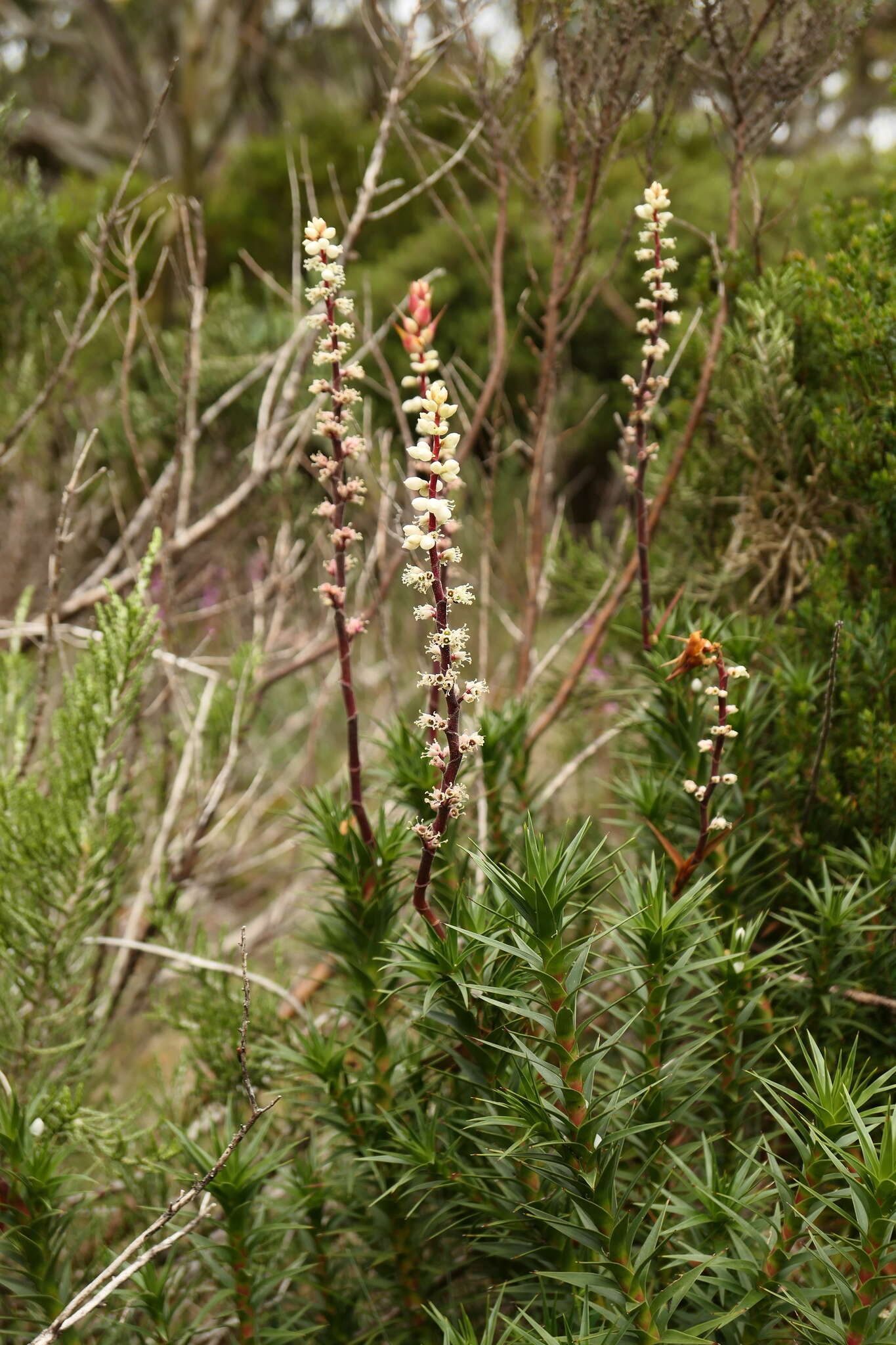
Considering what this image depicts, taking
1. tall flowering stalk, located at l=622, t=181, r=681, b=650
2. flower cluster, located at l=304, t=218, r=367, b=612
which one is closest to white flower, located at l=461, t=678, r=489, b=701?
flower cluster, located at l=304, t=218, r=367, b=612

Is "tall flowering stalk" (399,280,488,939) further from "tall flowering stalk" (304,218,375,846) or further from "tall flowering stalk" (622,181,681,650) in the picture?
"tall flowering stalk" (622,181,681,650)

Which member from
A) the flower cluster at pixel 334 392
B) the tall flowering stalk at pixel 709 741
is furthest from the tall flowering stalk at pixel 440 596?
the tall flowering stalk at pixel 709 741

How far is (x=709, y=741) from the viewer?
4.78 feet

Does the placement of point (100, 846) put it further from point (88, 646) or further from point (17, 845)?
point (88, 646)

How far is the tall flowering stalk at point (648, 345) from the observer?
5.24 feet

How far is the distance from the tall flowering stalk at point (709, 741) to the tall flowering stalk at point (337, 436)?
1.69 ft

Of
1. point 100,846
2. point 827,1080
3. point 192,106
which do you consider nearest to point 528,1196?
point 827,1080

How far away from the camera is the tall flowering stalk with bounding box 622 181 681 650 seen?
1596mm

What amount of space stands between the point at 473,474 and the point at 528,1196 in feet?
13.9

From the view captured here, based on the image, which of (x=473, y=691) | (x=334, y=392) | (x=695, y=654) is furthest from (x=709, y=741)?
(x=334, y=392)

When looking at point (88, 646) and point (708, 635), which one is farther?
point (88, 646)

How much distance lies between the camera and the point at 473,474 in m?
5.12

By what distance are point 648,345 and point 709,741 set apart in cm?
73

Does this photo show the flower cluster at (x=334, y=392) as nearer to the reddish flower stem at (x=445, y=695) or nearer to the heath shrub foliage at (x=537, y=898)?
the heath shrub foliage at (x=537, y=898)
